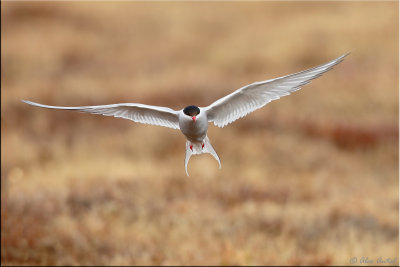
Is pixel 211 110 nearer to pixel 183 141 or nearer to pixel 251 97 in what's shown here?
pixel 251 97

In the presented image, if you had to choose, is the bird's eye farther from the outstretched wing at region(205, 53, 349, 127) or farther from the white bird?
the outstretched wing at region(205, 53, 349, 127)

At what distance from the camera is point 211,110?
2471 millimetres

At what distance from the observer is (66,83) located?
661 inches

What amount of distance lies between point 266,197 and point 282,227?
5.63 feet

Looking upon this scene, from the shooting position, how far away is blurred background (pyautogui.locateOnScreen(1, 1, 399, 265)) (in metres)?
9.02

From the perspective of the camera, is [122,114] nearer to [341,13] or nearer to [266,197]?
[266,197]

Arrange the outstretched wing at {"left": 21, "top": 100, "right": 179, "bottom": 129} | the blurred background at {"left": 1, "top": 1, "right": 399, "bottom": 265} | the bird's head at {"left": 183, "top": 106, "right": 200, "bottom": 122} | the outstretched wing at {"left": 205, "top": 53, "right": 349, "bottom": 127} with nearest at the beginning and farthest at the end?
the bird's head at {"left": 183, "top": 106, "right": 200, "bottom": 122}
the outstretched wing at {"left": 205, "top": 53, "right": 349, "bottom": 127}
the outstretched wing at {"left": 21, "top": 100, "right": 179, "bottom": 129}
the blurred background at {"left": 1, "top": 1, "right": 399, "bottom": 265}

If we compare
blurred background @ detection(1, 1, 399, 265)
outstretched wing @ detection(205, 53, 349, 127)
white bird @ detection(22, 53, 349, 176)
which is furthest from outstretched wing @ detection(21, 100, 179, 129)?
blurred background @ detection(1, 1, 399, 265)

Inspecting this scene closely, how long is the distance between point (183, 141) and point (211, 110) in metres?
11.6

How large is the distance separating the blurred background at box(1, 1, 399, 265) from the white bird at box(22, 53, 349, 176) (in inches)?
231

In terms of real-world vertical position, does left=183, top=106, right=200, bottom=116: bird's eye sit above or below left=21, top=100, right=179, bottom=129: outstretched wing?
below

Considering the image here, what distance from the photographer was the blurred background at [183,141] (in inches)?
355

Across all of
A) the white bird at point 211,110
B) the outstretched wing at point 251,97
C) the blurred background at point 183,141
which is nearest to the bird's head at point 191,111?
the white bird at point 211,110

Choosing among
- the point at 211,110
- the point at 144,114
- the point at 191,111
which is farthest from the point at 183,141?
the point at 191,111
